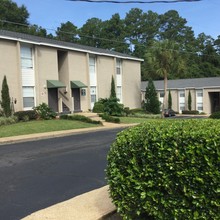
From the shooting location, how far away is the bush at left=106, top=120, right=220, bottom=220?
146 inches

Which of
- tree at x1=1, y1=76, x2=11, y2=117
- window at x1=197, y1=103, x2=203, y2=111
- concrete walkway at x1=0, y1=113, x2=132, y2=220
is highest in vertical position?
tree at x1=1, y1=76, x2=11, y2=117

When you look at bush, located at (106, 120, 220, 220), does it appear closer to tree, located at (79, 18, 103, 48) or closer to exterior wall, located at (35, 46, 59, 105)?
exterior wall, located at (35, 46, 59, 105)

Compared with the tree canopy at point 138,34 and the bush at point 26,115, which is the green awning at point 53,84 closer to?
the bush at point 26,115

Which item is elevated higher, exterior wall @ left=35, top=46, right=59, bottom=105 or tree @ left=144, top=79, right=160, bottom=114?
exterior wall @ left=35, top=46, right=59, bottom=105

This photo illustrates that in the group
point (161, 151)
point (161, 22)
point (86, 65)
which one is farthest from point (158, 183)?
point (161, 22)

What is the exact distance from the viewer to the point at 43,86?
92.5ft

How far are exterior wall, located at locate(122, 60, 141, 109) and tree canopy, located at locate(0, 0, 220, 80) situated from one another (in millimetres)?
18342

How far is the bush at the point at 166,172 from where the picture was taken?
3709 mm

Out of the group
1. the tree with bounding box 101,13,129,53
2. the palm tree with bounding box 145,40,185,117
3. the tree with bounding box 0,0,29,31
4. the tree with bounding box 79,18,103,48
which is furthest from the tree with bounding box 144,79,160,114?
the tree with bounding box 101,13,129,53

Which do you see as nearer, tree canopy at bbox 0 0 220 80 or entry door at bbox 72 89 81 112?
entry door at bbox 72 89 81 112

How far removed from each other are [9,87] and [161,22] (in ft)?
290

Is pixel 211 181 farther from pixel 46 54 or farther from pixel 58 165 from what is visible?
pixel 46 54

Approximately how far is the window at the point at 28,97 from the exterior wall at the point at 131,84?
14626 millimetres

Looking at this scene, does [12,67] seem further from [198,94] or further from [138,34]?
[138,34]
